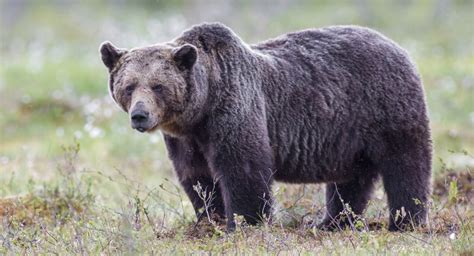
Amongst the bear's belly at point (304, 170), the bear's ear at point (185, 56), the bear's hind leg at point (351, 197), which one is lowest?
the bear's hind leg at point (351, 197)

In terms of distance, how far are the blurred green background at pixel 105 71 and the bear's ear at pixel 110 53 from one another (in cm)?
247

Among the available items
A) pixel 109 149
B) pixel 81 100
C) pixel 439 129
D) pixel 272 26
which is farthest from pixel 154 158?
pixel 272 26

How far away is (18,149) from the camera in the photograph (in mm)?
13805

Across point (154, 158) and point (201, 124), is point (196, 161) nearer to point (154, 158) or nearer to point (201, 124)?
point (201, 124)

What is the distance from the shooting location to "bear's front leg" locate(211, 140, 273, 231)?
296 inches

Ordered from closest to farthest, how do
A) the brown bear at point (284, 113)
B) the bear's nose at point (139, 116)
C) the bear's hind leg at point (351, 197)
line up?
1. the bear's nose at point (139, 116)
2. the brown bear at point (284, 113)
3. the bear's hind leg at point (351, 197)

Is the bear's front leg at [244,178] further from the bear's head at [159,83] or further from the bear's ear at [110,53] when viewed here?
the bear's ear at [110,53]

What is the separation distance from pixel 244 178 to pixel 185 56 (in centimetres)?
113

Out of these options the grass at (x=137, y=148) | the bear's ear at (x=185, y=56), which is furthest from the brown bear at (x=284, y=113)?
the grass at (x=137, y=148)

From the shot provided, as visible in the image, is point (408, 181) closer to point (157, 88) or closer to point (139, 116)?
point (157, 88)

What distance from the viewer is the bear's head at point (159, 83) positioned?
23.6 ft

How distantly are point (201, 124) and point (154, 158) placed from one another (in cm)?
622

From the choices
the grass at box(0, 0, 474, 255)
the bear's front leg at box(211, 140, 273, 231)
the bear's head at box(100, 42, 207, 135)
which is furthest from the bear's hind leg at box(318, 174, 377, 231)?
the bear's head at box(100, 42, 207, 135)

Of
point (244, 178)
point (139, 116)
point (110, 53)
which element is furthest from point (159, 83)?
point (244, 178)
